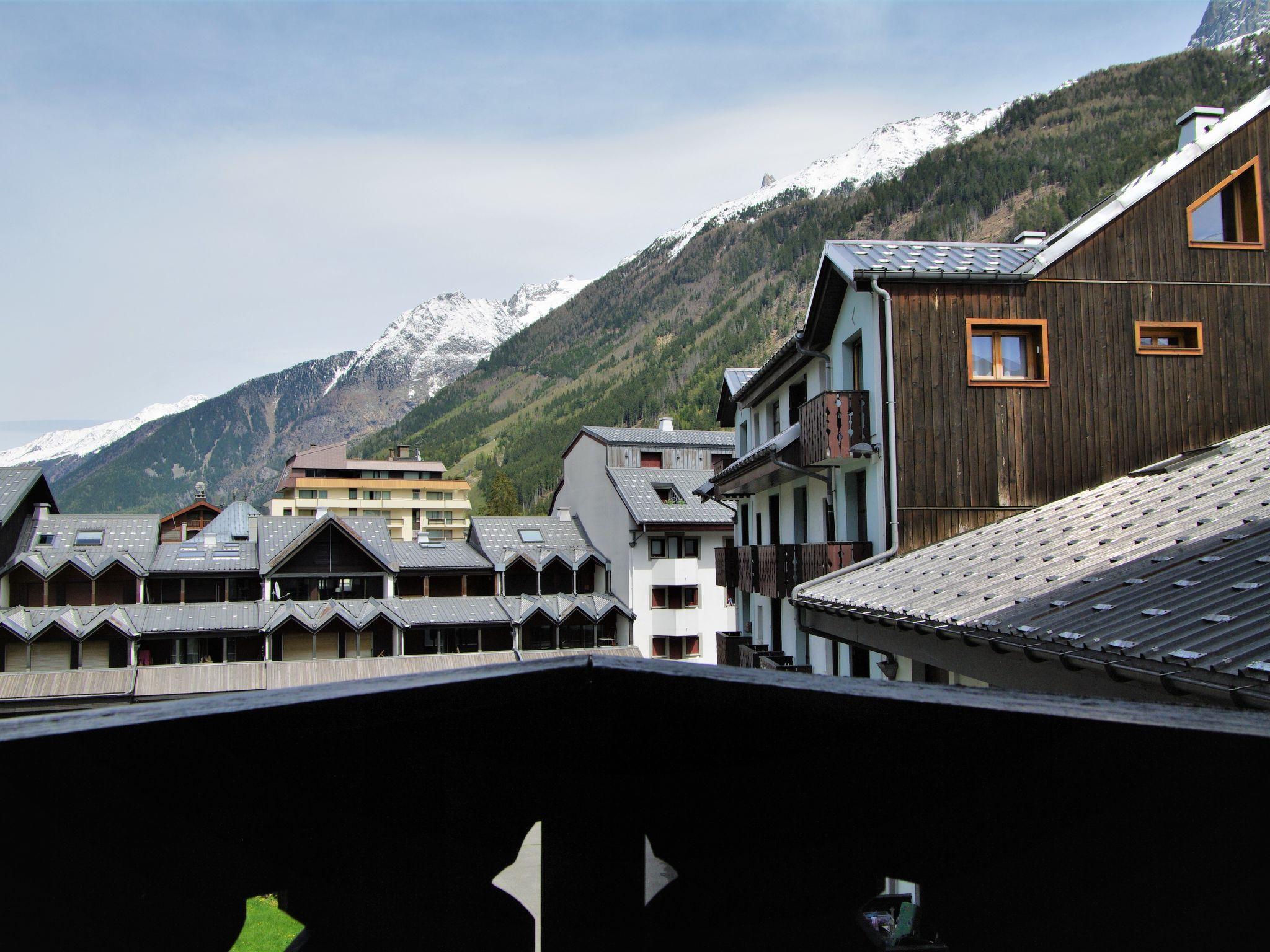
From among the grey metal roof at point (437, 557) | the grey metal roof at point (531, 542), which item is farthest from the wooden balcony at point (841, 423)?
the grey metal roof at point (437, 557)

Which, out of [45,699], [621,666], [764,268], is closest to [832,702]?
[621,666]

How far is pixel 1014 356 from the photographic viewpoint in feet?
45.4

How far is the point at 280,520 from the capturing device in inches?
1572

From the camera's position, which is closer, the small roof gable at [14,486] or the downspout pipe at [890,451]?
the downspout pipe at [890,451]

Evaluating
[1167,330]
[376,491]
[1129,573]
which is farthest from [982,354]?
[376,491]

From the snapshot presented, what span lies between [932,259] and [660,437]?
3303 cm

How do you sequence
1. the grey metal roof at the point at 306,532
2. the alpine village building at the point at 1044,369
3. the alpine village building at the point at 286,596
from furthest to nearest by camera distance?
the grey metal roof at the point at 306,532 < the alpine village building at the point at 286,596 < the alpine village building at the point at 1044,369

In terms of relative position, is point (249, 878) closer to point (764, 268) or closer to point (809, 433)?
point (809, 433)

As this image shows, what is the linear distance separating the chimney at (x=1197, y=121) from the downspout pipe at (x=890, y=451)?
5.69 meters

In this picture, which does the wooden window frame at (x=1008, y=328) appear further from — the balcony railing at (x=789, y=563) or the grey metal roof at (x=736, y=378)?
the grey metal roof at (x=736, y=378)

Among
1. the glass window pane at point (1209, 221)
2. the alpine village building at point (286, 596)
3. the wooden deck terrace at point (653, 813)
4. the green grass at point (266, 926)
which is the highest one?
the glass window pane at point (1209, 221)

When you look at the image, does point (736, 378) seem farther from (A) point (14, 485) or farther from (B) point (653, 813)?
(A) point (14, 485)

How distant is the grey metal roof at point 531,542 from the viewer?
40.1 metres

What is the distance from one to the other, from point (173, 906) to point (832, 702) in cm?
76
